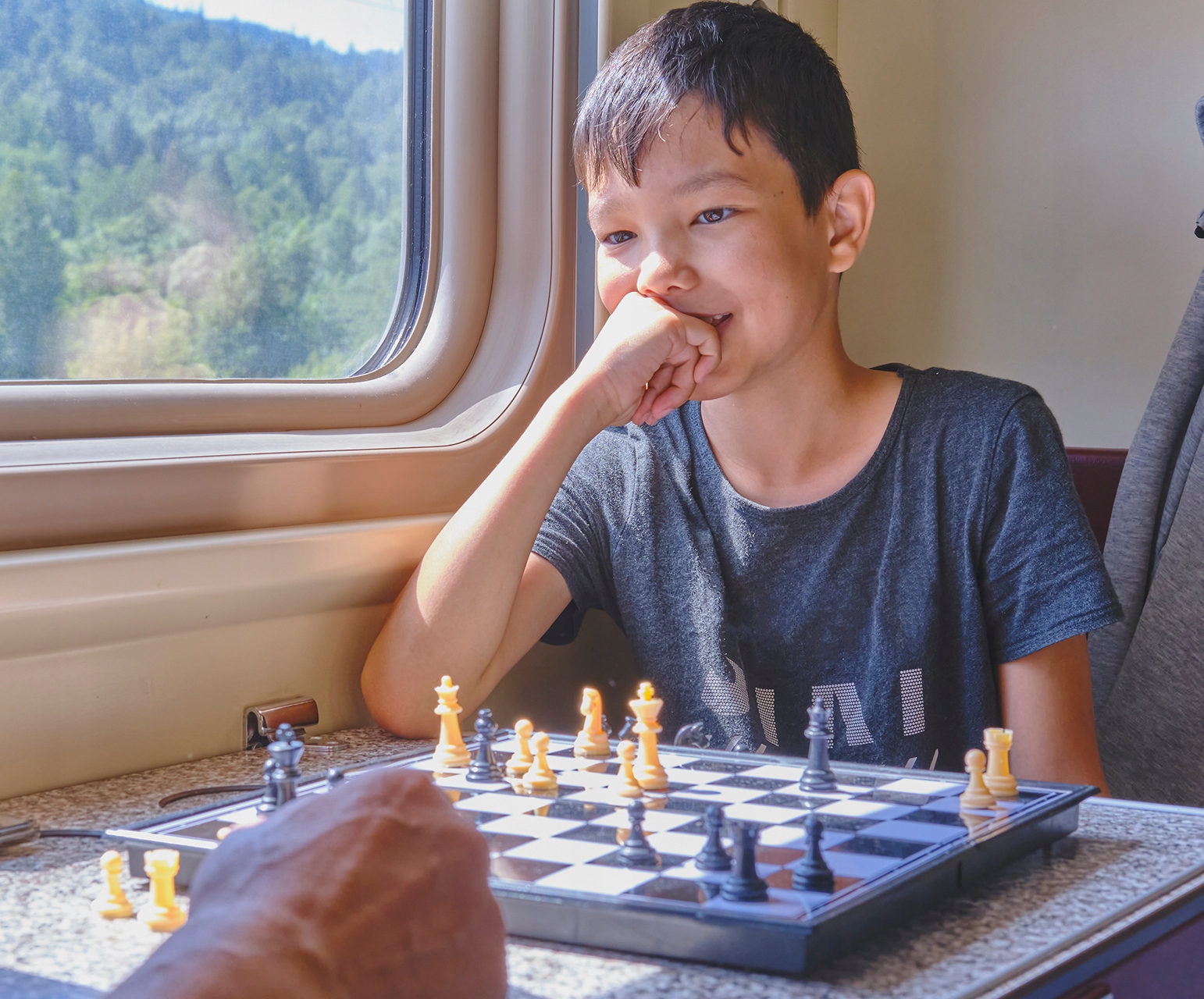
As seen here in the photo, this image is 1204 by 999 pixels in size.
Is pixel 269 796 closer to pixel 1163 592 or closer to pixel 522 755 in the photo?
pixel 522 755

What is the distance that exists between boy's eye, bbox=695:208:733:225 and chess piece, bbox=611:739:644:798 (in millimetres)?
677

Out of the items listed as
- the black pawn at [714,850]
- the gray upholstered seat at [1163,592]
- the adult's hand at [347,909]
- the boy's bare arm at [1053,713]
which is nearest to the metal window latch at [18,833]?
the adult's hand at [347,909]

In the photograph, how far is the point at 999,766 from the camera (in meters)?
0.92

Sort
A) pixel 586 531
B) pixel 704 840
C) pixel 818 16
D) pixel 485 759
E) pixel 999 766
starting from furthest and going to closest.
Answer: pixel 818 16 < pixel 586 531 < pixel 485 759 < pixel 999 766 < pixel 704 840

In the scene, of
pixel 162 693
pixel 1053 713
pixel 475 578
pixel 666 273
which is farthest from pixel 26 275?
pixel 1053 713

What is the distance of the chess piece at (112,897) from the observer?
0.79m

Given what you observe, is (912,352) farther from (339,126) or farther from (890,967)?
(890,967)

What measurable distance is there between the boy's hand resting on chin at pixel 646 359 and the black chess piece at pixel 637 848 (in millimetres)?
714

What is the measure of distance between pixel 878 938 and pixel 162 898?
430mm

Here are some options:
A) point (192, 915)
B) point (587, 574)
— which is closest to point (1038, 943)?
point (192, 915)

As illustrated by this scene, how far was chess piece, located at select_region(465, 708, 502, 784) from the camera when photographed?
3.34 feet

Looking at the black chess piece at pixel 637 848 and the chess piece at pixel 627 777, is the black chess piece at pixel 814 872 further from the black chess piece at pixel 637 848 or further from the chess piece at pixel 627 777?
the chess piece at pixel 627 777

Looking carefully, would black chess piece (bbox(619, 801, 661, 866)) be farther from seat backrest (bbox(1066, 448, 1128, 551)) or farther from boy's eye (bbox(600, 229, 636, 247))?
seat backrest (bbox(1066, 448, 1128, 551))

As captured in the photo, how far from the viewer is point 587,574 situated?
159cm
